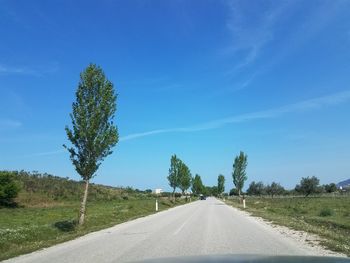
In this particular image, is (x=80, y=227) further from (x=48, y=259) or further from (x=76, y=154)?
(x=48, y=259)

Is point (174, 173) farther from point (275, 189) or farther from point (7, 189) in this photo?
point (275, 189)

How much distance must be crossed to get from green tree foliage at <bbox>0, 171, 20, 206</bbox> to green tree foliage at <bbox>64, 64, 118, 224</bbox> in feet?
73.0

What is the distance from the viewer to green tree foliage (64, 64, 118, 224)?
25.8 m

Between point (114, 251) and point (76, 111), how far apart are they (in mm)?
12812

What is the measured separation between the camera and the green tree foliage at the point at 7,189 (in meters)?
45.6

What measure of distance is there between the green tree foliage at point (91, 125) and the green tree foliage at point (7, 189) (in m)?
22.3

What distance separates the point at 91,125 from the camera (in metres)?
25.8

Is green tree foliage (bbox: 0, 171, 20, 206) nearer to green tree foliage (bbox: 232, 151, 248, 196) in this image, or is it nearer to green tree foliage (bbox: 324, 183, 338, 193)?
green tree foliage (bbox: 232, 151, 248, 196)

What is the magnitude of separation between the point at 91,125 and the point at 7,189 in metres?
24.0

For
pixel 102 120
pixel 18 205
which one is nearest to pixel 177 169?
pixel 18 205

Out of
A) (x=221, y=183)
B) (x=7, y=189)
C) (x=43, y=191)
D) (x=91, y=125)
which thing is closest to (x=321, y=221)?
(x=91, y=125)

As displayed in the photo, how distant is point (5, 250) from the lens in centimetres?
1606

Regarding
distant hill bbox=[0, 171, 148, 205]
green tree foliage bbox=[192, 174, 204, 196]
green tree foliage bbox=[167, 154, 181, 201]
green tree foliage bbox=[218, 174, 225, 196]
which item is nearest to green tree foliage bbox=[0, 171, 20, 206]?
distant hill bbox=[0, 171, 148, 205]

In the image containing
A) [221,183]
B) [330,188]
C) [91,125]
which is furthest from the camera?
[330,188]
